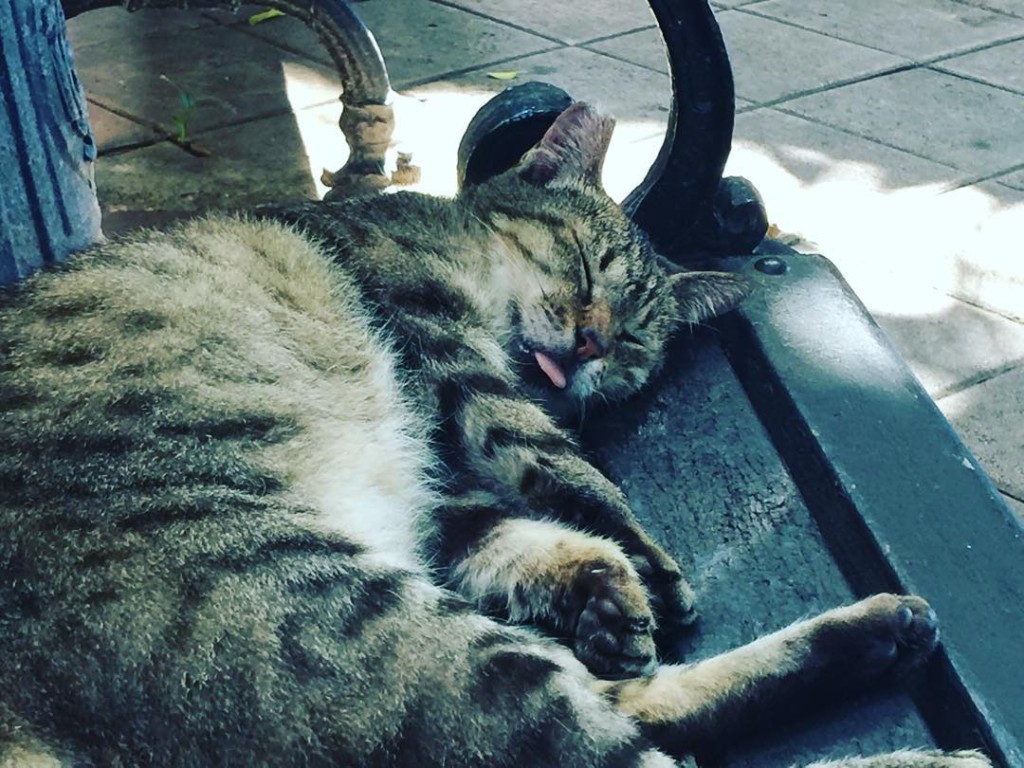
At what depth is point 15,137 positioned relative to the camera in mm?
2320

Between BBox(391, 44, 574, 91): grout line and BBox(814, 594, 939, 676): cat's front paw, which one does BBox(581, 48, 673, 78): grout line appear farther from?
BBox(814, 594, 939, 676): cat's front paw

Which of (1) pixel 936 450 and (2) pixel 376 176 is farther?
(2) pixel 376 176

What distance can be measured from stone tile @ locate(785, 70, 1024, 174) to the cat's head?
2.16m

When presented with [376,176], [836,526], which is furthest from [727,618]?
[376,176]

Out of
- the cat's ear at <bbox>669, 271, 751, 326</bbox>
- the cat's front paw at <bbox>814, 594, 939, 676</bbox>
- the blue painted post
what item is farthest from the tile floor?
the blue painted post

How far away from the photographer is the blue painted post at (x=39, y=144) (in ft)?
7.48

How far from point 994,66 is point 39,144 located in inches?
175

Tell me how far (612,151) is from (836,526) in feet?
8.22

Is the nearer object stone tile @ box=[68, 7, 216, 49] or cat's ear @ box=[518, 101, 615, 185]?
cat's ear @ box=[518, 101, 615, 185]

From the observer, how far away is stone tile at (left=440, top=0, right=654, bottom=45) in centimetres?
585

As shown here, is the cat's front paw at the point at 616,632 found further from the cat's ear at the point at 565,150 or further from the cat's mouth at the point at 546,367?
the cat's ear at the point at 565,150

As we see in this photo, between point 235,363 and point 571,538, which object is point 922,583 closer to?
point 571,538

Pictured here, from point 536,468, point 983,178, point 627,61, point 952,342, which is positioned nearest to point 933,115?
point 983,178

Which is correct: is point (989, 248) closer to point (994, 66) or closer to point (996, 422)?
point (996, 422)
